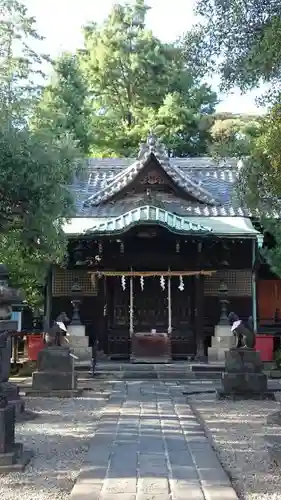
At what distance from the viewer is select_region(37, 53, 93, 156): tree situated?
27.3m

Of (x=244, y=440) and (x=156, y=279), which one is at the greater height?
(x=156, y=279)

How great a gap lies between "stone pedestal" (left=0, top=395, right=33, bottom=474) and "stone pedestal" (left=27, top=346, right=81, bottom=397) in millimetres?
5335

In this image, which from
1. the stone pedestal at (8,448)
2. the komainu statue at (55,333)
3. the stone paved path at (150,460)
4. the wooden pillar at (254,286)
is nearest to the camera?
the stone paved path at (150,460)

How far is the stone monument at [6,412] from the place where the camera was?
5.93 m

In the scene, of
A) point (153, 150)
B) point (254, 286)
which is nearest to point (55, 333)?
point (254, 286)

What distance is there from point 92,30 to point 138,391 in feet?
90.8

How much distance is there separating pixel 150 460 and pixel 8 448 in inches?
56.9

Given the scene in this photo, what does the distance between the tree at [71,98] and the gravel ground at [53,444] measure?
18.3 meters

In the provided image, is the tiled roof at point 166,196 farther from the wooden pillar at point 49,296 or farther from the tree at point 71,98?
the tree at point 71,98

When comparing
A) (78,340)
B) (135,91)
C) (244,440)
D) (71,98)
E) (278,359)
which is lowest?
(244,440)

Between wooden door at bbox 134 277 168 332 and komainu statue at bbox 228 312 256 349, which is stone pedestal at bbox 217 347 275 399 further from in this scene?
wooden door at bbox 134 277 168 332

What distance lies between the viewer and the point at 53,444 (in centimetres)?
711

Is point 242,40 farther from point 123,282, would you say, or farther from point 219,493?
point 123,282

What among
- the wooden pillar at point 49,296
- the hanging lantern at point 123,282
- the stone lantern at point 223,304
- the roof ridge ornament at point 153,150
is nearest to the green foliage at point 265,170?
the stone lantern at point 223,304
